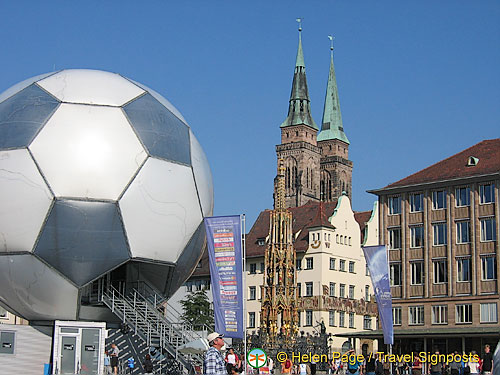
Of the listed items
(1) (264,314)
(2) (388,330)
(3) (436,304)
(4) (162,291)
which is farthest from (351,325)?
(4) (162,291)

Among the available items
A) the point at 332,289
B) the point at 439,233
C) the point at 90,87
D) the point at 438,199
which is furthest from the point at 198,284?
the point at 90,87

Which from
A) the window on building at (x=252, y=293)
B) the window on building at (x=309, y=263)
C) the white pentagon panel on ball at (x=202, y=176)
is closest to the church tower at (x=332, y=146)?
the window on building at (x=252, y=293)

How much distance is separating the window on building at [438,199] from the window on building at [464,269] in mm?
3983

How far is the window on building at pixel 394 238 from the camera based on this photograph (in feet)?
216

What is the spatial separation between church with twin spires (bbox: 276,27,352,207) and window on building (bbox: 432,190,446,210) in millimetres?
83840

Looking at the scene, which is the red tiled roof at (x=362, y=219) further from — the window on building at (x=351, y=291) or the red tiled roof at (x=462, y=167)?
the red tiled roof at (x=462, y=167)

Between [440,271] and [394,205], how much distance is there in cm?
633

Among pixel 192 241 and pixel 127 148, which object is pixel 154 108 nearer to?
pixel 127 148

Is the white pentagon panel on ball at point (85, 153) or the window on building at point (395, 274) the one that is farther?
the window on building at point (395, 274)

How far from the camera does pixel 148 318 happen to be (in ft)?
74.6

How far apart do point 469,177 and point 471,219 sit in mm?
2783

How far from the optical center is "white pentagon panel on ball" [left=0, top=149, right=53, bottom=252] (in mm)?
20250

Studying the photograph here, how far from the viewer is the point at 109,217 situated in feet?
67.2

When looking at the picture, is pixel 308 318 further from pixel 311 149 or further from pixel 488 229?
pixel 311 149
